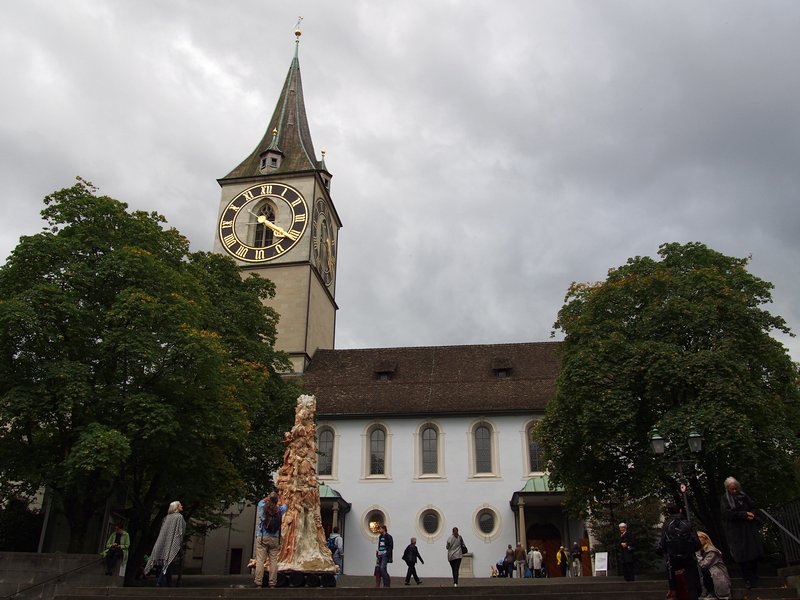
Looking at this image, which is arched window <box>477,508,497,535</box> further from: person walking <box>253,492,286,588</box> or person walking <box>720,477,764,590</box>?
person walking <box>720,477,764,590</box>

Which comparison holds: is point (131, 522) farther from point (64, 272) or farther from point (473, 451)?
point (473, 451)

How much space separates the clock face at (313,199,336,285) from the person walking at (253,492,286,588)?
29505mm

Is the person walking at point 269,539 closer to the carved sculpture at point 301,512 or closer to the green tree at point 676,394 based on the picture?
the carved sculpture at point 301,512

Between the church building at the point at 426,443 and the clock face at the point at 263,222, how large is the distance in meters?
1.40

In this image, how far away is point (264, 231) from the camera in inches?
1785

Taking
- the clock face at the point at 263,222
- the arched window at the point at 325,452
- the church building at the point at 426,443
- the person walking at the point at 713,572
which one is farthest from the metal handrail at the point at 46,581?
the clock face at the point at 263,222

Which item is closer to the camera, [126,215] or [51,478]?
[51,478]

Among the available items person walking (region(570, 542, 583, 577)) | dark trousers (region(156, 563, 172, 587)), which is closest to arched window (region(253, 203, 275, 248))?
person walking (region(570, 542, 583, 577))

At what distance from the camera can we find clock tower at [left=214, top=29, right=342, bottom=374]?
138ft

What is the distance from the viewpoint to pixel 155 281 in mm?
21516

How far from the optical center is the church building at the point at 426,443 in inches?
1335

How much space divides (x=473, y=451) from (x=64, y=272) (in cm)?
2083

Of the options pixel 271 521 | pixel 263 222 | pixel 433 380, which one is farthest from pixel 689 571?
pixel 263 222

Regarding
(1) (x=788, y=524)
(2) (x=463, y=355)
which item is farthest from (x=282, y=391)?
(1) (x=788, y=524)
